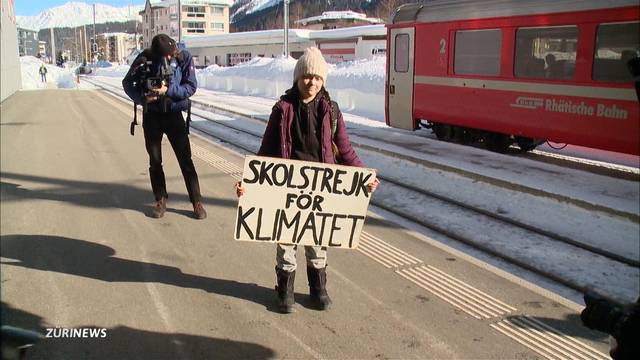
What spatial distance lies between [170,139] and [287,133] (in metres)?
2.70

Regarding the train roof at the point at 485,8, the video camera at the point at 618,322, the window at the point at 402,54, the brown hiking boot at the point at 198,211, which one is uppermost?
the train roof at the point at 485,8

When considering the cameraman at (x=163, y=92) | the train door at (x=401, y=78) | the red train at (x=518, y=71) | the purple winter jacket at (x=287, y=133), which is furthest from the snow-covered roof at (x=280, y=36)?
the purple winter jacket at (x=287, y=133)

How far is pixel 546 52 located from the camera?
32.1 ft

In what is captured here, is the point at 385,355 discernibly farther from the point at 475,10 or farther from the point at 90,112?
the point at 90,112

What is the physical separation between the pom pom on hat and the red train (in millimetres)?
5242

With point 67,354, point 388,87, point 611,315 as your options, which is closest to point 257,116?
point 388,87

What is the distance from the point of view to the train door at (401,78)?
13141 mm

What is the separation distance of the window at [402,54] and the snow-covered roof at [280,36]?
115 ft

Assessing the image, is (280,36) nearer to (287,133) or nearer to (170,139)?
(170,139)

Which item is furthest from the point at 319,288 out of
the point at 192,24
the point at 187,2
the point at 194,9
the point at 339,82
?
the point at 192,24

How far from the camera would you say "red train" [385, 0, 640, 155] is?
Answer: 8703 mm

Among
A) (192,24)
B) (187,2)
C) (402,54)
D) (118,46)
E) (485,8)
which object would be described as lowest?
(402,54)

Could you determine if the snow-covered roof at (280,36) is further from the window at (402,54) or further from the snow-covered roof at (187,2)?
Result: the snow-covered roof at (187,2)

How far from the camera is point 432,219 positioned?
263 inches
